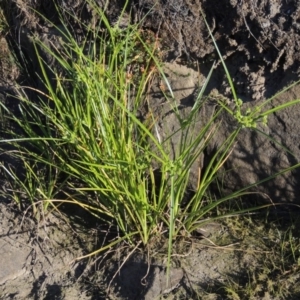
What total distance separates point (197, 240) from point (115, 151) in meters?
0.55

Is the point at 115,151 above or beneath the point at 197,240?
above

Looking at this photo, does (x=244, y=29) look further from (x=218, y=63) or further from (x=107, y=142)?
(x=107, y=142)

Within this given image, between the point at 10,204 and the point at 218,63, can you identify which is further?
the point at 10,204

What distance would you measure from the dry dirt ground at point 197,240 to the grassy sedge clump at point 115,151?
0.10 metres

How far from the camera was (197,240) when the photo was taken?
3043mm

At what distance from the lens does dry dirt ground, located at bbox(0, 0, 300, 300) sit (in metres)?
2.89

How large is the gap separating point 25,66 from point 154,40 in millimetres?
887

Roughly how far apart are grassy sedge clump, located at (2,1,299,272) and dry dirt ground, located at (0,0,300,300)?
10 cm

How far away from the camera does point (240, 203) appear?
319 centimetres

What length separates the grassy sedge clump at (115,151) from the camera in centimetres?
284

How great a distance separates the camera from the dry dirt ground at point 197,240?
9.48 feet

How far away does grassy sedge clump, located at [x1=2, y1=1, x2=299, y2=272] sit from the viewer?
9.31 feet

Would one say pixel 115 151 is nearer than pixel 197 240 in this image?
Yes

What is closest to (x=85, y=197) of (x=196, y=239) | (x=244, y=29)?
(x=196, y=239)
